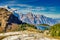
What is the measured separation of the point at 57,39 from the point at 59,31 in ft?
15.3

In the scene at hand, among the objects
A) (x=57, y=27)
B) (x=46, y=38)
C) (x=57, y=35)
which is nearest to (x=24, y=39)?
(x=46, y=38)

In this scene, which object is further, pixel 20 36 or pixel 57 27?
pixel 57 27

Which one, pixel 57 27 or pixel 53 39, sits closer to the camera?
pixel 53 39

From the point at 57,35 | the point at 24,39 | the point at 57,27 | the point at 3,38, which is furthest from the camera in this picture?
the point at 57,27

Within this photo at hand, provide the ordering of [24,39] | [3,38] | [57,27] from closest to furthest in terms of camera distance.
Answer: [24,39] → [3,38] → [57,27]

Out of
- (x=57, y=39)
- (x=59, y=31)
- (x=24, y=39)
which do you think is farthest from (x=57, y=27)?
(x=24, y=39)

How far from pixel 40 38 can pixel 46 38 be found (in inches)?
44.0

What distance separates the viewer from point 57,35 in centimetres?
3741

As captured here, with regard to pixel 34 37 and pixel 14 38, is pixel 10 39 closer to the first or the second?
pixel 14 38

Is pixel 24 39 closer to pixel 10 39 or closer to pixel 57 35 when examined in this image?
pixel 10 39

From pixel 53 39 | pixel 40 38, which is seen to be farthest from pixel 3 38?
pixel 53 39

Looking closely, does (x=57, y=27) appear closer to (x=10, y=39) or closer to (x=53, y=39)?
(x=53, y=39)

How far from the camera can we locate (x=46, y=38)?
33.8 metres

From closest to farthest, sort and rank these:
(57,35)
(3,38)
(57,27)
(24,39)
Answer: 1. (24,39)
2. (3,38)
3. (57,35)
4. (57,27)
